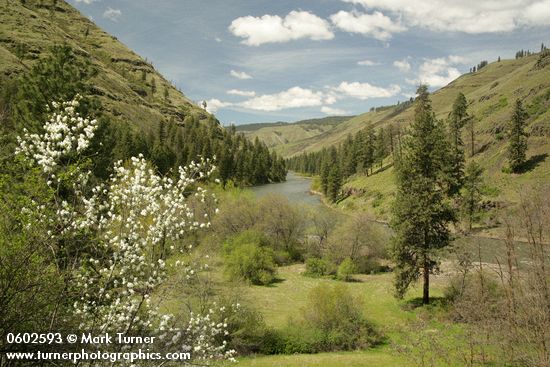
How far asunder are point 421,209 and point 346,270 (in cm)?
1734

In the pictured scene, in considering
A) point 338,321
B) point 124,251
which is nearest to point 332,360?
point 338,321

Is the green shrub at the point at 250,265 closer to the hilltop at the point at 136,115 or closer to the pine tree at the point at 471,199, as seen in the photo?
the hilltop at the point at 136,115

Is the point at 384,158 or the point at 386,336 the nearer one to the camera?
the point at 386,336

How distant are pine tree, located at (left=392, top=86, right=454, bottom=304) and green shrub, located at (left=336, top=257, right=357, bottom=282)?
44.5ft

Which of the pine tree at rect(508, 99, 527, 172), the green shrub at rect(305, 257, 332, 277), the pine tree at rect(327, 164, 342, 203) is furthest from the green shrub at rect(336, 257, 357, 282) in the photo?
the pine tree at rect(327, 164, 342, 203)

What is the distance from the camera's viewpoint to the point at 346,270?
44.7 metres

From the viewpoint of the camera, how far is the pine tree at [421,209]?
1181 inches

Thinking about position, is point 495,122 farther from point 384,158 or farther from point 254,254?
point 254,254

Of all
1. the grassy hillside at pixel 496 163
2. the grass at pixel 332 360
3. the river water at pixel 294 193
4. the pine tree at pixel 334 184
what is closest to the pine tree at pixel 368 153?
the grassy hillside at pixel 496 163

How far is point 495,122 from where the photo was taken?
95.1 m

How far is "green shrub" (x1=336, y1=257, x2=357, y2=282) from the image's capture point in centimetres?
4475

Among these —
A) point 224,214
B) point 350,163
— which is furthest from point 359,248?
point 350,163

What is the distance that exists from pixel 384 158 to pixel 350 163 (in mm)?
12526

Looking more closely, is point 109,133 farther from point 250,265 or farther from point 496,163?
point 496,163
